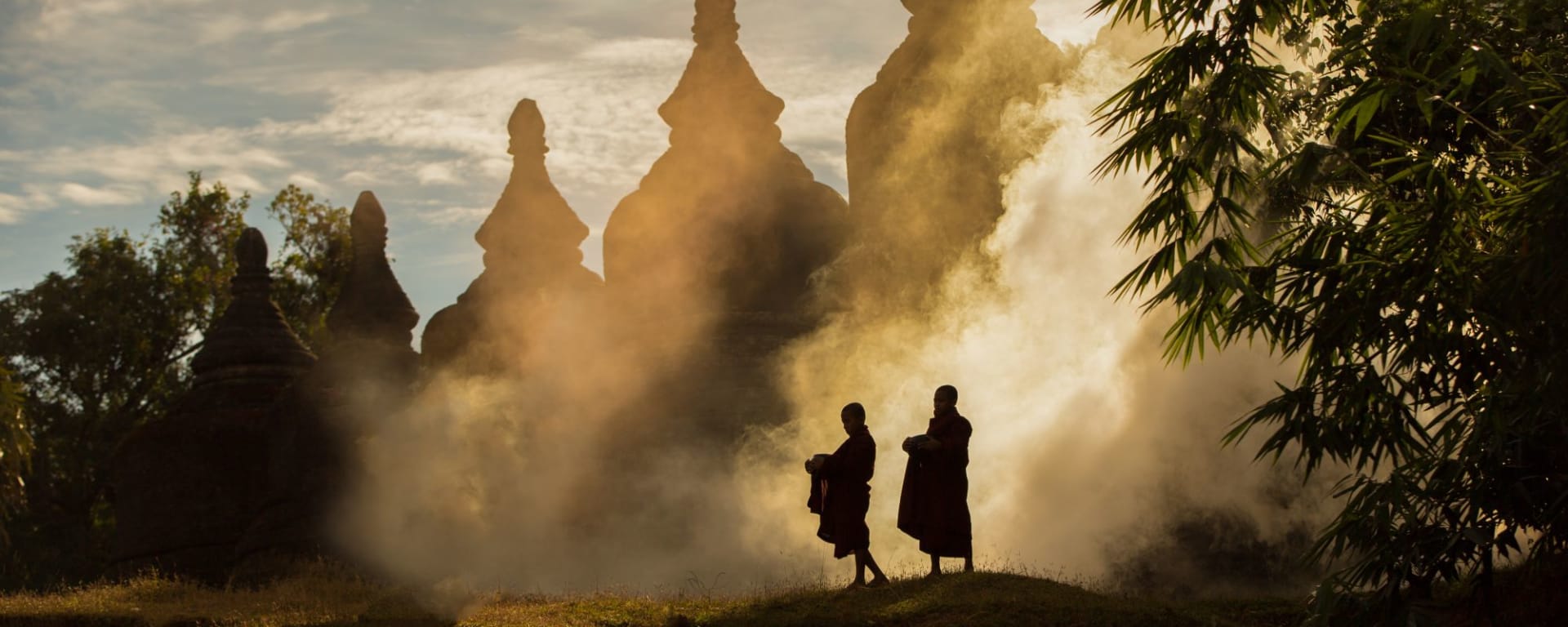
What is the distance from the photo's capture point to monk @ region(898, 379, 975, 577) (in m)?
14.5

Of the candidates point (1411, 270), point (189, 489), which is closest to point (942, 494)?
point (1411, 270)

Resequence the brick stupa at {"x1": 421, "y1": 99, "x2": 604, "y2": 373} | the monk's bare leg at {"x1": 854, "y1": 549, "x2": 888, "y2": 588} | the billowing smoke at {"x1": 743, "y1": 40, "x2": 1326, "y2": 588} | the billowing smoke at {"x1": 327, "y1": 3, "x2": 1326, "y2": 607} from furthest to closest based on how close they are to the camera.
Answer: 1. the brick stupa at {"x1": 421, "y1": 99, "x2": 604, "y2": 373}
2. the billowing smoke at {"x1": 327, "y1": 3, "x2": 1326, "y2": 607}
3. the billowing smoke at {"x1": 743, "y1": 40, "x2": 1326, "y2": 588}
4. the monk's bare leg at {"x1": 854, "y1": 549, "x2": 888, "y2": 588}

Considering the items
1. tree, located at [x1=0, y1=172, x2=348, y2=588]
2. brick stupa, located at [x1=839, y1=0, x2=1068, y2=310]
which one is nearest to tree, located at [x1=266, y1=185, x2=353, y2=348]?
tree, located at [x1=0, y1=172, x2=348, y2=588]

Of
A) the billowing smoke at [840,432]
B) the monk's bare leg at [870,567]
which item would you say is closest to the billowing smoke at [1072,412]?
the billowing smoke at [840,432]

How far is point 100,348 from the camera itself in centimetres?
4316

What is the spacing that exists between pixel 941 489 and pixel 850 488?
36.1 inches

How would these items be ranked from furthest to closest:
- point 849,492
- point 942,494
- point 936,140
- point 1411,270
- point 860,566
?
1. point 936,140
2. point 849,492
3. point 860,566
4. point 942,494
5. point 1411,270

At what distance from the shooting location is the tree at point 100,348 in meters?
40.6

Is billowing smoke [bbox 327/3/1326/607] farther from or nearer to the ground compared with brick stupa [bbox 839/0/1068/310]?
nearer to the ground

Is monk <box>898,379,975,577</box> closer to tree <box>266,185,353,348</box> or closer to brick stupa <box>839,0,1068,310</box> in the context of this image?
brick stupa <box>839,0,1068,310</box>

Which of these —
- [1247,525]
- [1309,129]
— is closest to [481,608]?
[1247,525]

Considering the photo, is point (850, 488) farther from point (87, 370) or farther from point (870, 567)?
point (87, 370)

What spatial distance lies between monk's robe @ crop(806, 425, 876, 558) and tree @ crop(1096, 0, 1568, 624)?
12.8 ft

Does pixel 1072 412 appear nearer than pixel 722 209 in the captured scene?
Yes
